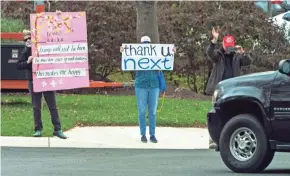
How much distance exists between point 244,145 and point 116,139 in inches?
185

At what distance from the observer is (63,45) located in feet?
52.7

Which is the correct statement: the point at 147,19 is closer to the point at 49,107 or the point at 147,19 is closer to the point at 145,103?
the point at 145,103

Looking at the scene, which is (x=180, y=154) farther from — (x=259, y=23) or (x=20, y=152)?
(x=259, y=23)

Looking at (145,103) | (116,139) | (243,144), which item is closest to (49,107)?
(116,139)

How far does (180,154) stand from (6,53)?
21.4 ft

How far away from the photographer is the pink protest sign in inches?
626

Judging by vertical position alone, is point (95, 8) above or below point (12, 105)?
above

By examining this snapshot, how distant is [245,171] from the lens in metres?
11.1

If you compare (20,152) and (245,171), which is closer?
(245,171)

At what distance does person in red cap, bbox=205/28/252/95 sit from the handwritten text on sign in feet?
5.29

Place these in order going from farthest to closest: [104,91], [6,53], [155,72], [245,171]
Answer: [104,91] < [6,53] < [155,72] < [245,171]

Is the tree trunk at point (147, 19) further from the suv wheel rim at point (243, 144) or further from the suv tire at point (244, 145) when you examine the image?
the suv wheel rim at point (243, 144)

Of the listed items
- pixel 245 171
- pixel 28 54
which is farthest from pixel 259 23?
pixel 245 171

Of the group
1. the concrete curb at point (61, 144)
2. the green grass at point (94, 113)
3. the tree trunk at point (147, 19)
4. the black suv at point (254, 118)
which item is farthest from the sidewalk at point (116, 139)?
the tree trunk at point (147, 19)
